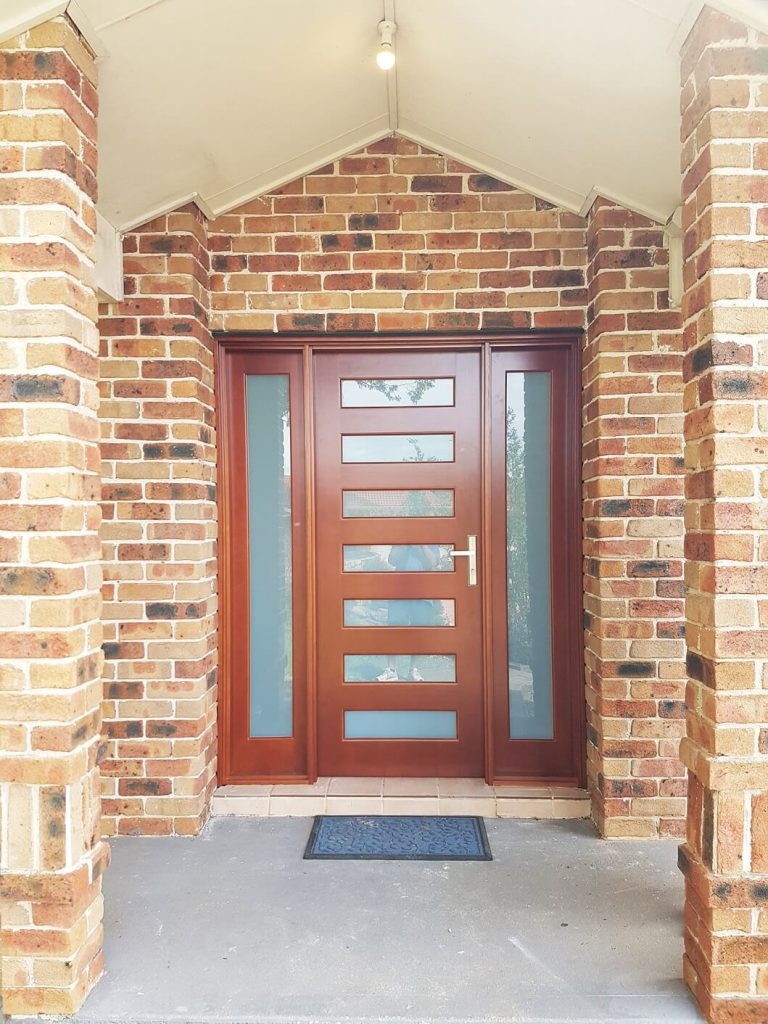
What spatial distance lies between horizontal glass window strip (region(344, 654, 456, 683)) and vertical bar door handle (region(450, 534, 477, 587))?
0.36 metres

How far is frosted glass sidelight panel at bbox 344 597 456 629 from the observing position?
128 inches

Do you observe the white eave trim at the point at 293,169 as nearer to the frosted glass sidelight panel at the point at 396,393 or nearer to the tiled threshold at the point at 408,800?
the frosted glass sidelight panel at the point at 396,393

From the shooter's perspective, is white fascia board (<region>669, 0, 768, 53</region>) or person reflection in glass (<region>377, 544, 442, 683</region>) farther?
person reflection in glass (<region>377, 544, 442, 683</region>)

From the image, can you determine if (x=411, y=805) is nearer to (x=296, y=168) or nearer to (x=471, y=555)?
(x=471, y=555)

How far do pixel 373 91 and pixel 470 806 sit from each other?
2908 mm

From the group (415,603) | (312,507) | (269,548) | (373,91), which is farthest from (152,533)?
(373,91)

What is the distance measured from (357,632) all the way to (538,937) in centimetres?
142

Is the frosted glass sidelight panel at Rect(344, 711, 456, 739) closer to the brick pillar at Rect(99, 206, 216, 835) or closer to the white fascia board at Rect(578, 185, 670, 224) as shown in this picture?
the brick pillar at Rect(99, 206, 216, 835)

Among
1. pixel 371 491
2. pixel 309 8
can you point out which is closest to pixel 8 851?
pixel 371 491

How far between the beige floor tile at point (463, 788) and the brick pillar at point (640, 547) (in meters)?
0.50

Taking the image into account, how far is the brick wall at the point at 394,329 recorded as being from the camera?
286 centimetres

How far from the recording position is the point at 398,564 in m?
3.25

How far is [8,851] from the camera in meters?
1.87

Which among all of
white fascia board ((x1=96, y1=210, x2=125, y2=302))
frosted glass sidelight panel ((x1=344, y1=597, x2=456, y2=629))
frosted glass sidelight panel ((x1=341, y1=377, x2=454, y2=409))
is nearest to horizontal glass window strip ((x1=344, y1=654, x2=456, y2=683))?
frosted glass sidelight panel ((x1=344, y1=597, x2=456, y2=629))
